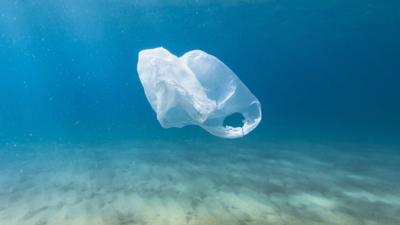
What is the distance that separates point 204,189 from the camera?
7.08 metres

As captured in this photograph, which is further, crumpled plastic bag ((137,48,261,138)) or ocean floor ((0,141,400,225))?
ocean floor ((0,141,400,225))

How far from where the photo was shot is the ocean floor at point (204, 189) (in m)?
5.54

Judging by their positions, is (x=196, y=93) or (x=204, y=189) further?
(x=204, y=189)

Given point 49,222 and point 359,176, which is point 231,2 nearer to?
point 359,176

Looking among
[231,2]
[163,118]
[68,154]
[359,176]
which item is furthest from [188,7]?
[163,118]

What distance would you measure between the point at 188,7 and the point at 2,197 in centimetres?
1760

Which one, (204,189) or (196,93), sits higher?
(196,93)

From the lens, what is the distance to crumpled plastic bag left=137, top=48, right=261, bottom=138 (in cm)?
482

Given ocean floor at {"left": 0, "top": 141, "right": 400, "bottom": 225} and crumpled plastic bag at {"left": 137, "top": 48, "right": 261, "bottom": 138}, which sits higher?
crumpled plastic bag at {"left": 137, "top": 48, "right": 261, "bottom": 138}

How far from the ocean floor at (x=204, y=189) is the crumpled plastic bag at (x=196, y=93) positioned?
152 cm

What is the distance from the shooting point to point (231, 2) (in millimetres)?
20609

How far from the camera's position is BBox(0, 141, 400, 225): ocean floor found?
554cm

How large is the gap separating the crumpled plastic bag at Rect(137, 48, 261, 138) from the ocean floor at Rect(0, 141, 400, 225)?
5.00 feet

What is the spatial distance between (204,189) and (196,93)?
9.35ft
